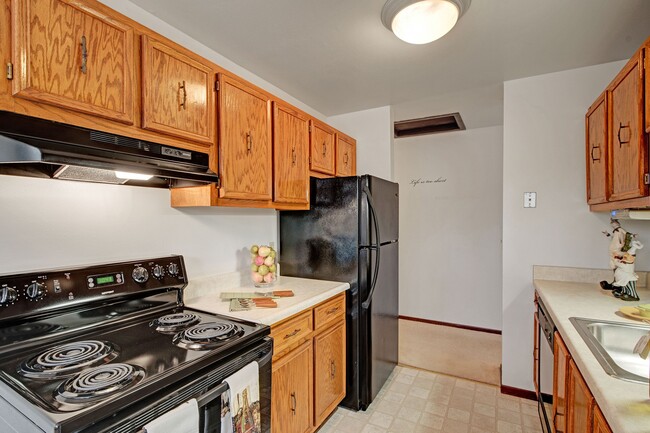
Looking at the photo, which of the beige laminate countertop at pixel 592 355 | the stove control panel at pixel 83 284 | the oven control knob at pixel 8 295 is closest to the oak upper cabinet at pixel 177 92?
the stove control panel at pixel 83 284

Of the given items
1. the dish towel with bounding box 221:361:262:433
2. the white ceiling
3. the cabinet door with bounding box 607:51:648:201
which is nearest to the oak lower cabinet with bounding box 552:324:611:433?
the cabinet door with bounding box 607:51:648:201

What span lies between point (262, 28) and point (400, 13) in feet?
2.50

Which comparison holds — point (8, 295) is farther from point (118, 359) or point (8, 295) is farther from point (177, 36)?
point (177, 36)

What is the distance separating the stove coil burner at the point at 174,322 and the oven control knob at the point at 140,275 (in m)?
0.20

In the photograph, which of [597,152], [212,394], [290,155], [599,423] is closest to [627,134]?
[597,152]

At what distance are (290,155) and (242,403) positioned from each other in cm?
147

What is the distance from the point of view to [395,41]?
194 centimetres

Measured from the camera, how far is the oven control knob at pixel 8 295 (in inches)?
44.5

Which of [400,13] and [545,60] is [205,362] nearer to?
[400,13]

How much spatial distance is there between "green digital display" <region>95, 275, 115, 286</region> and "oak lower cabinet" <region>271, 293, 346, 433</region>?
2.44ft

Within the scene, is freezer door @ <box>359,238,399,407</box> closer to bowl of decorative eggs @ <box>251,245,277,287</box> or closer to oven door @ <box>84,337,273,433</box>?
bowl of decorative eggs @ <box>251,245,277,287</box>

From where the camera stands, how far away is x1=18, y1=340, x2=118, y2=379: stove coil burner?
0.99 meters

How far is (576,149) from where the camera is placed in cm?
232

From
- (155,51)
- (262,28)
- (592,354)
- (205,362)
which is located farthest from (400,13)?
(205,362)
